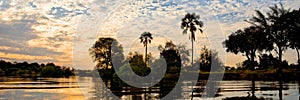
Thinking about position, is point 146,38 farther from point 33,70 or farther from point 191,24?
point 33,70

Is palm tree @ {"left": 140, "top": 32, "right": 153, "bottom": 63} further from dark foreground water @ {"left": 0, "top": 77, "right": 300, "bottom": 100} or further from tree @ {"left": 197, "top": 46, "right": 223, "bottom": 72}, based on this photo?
dark foreground water @ {"left": 0, "top": 77, "right": 300, "bottom": 100}

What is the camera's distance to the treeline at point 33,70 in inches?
3989

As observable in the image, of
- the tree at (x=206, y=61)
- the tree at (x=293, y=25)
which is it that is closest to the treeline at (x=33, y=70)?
the tree at (x=206, y=61)

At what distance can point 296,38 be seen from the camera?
167ft

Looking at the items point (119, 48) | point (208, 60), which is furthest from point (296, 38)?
point (208, 60)

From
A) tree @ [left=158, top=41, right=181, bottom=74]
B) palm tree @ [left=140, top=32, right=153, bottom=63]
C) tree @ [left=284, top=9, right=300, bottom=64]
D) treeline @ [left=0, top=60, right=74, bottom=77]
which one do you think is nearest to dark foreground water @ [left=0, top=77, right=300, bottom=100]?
tree @ [left=284, top=9, right=300, bottom=64]

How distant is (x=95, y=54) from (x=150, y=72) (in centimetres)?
861

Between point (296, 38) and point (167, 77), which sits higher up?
point (296, 38)

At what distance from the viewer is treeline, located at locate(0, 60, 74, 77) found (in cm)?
10131

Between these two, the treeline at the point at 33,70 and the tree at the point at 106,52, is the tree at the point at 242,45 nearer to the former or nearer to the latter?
the tree at the point at 106,52

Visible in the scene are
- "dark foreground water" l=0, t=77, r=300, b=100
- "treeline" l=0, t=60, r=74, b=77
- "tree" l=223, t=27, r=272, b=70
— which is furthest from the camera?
"treeline" l=0, t=60, r=74, b=77

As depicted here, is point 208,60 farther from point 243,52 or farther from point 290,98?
point 290,98

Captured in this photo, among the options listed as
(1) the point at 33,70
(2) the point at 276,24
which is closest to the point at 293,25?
(2) the point at 276,24

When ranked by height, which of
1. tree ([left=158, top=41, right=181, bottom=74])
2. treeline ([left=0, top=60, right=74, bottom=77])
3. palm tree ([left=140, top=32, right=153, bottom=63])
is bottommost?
treeline ([left=0, top=60, right=74, bottom=77])
